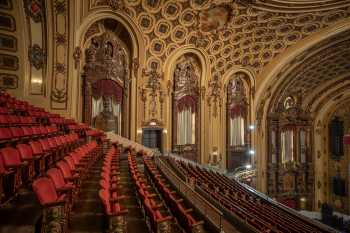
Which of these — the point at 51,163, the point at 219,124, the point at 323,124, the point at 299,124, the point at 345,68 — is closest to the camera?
the point at 51,163

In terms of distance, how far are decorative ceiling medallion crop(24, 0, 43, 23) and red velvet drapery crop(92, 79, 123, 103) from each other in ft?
7.91

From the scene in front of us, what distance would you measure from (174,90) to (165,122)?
131 cm

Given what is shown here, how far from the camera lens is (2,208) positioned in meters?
2.20

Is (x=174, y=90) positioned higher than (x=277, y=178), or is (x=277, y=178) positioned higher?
(x=174, y=90)

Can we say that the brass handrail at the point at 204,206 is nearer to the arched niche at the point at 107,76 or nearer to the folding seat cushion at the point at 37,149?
the folding seat cushion at the point at 37,149

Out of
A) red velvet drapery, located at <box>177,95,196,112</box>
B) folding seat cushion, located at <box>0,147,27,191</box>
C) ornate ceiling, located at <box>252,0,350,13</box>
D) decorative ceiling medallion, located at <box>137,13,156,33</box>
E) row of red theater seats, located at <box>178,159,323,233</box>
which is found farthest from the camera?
red velvet drapery, located at <box>177,95,196,112</box>

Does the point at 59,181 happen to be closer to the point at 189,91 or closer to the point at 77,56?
the point at 77,56

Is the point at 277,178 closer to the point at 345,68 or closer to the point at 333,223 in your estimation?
the point at 333,223

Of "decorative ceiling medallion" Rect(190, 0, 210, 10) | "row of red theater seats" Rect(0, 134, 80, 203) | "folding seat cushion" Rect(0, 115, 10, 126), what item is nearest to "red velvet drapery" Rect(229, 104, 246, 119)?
"decorative ceiling medallion" Rect(190, 0, 210, 10)

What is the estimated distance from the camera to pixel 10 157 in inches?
94.3

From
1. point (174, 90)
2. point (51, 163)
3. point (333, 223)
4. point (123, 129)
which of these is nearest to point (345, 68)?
point (333, 223)

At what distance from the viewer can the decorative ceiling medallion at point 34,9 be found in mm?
6793

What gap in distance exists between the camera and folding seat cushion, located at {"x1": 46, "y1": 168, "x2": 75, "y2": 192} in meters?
2.08

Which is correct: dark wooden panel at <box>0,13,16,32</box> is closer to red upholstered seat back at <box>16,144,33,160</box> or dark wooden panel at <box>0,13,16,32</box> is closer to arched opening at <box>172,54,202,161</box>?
red upholstered seat back at <box>16,144,33,160</box>
